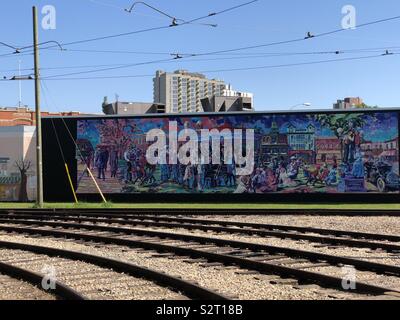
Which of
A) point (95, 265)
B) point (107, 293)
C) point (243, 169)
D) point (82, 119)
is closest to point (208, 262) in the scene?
point (95, 265)

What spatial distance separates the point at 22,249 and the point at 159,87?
7300cm

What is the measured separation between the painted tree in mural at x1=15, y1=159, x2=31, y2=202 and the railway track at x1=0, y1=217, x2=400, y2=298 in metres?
21.1

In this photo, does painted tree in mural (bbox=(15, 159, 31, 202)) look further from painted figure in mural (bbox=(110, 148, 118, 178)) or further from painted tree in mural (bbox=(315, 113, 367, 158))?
painted tree in mural (bbox=(315, 113, 367, 158))

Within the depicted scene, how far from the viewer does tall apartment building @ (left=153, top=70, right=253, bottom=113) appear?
8475 cm

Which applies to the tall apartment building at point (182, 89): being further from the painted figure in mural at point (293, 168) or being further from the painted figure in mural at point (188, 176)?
the painted figure in mural at point (293, 168)

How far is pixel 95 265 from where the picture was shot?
35.7 ft

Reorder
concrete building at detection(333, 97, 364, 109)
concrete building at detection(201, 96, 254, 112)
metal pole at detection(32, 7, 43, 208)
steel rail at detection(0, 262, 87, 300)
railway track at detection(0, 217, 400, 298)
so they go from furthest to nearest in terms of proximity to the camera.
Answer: concrete building at detection(333, 97, 364, 109), concrete building at detection(201, 96, 254, 112), metal pole at detection(32, 7, 43, 208), railway track at detection(0, 217, 400, 298), steel rail at detection(0, 262, 87, 300)

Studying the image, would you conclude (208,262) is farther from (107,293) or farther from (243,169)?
(243,169)

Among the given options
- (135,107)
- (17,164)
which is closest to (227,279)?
(17,164)

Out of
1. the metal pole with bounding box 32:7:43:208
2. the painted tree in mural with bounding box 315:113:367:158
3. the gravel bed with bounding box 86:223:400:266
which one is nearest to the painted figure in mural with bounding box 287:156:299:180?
the painted tree in mural with bounding box 315:113:367:158

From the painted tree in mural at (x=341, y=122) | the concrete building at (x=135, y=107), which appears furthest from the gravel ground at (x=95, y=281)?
the concrete building at (x=135, y=107)

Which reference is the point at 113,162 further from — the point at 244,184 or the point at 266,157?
the point at 266,157

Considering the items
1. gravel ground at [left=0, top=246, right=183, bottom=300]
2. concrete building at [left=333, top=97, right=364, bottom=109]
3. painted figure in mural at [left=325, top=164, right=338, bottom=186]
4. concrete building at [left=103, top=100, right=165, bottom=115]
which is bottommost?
gravel ground at [left=0, top=246, right=183, bottom=300]

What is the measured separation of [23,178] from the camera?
37.9m
